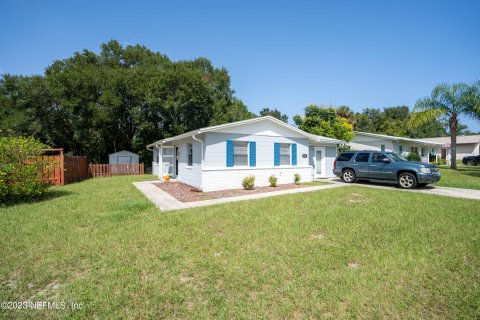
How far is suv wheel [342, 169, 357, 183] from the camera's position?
1435 cm

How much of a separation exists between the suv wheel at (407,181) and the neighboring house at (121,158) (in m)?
23.1

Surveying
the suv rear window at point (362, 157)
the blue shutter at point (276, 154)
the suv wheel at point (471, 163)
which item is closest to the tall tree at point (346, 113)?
the suv wheel at point (471, 163)

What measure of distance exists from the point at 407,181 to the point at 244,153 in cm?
829

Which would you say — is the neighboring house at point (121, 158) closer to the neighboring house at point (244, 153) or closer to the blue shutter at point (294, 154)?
the neighboring house at point (244, 153)

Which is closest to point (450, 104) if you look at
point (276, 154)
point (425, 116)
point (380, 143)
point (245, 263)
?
point (425, 116)

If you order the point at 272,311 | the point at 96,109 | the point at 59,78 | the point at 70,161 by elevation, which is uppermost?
the point at 59,78

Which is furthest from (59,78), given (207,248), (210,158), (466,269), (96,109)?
(466,269)

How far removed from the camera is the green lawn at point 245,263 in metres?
3.01

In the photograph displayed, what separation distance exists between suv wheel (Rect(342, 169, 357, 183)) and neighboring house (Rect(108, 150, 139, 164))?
20.3m

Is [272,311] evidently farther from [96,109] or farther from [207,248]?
[96,109]

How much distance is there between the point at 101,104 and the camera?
960 inches

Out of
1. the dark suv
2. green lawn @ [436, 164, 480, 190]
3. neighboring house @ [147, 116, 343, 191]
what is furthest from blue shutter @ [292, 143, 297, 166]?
green lawn @ [436, 164, 480, 190]

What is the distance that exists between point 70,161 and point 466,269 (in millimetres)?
19056

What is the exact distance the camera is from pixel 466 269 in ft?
12.7
